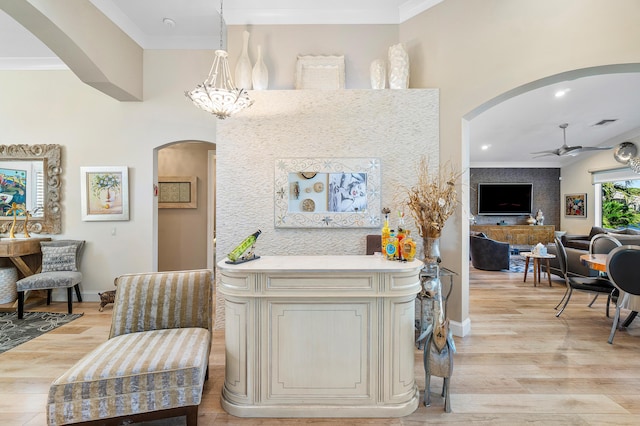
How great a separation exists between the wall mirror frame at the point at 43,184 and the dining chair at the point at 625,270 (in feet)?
23.0

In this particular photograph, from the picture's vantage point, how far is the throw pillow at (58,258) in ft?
13.2

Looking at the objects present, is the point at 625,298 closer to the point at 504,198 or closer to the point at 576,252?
the point at 576,252

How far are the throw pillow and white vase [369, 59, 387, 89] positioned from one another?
15.2 ft

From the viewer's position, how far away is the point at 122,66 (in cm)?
379

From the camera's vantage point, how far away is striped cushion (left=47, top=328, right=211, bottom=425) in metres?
1.59

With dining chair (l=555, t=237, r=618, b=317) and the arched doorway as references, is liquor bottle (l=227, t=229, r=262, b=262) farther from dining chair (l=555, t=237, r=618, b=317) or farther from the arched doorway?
dining chair (l=555, t=237, r=618, b=317)

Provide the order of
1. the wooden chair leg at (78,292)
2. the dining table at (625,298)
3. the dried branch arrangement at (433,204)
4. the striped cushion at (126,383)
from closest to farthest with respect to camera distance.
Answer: the striped cushion at (126,383) → the dried branch arrangement at (433,204) → the dining table at (625,298) → the wooden chair leg at (78,292)


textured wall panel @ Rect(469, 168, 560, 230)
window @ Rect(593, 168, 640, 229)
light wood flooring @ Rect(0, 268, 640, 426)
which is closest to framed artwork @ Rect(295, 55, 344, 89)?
light wood flooring @ Rect(0, 268, 640, 426)

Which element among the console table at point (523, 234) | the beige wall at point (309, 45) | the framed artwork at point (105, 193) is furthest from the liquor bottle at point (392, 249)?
the console table at point (523, 234)

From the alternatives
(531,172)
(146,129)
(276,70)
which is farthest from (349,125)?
(531,172)

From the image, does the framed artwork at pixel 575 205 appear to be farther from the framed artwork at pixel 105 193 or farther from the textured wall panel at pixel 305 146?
the framed artwork at pixel 105 193

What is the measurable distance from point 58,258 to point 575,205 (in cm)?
1243

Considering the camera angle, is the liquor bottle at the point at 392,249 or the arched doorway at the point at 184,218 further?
the arched doorway at the point at 184,218

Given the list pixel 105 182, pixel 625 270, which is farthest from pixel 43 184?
pixel 625 270
